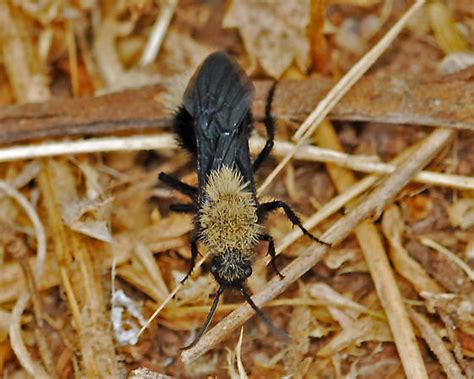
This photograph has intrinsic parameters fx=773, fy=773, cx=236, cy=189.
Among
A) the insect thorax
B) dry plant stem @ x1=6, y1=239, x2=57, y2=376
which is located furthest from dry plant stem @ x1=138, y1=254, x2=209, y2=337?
dry plant stem @ x1=6, y1=239, x2=57, y2=376

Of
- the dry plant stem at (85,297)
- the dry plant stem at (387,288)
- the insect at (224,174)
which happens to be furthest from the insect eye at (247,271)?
the dry plant stem at (85,297)

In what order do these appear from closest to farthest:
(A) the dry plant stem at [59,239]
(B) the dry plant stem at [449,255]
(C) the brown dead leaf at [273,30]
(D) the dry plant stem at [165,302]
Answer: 1. (D) the dry plant stem at [165,302]
2. (B) the dry plant stem at [449,255]
3. (A) the dry plant stem at [59,239]
4. (C) the brown dead leaf at [273,30]

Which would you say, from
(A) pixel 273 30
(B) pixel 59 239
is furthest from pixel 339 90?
(B) pixel 59 239

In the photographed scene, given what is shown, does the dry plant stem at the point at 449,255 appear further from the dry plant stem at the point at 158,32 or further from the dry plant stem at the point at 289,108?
the dry plant stem at the point at 158,32

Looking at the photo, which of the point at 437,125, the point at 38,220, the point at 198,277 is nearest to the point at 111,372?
the point at 198,277

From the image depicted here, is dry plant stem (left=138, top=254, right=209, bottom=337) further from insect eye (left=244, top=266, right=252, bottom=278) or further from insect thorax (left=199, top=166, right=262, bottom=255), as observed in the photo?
insect eye (left=244, top=266, right=252, bottom=278)

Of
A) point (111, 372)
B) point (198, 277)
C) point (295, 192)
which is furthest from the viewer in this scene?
point (295, 192)

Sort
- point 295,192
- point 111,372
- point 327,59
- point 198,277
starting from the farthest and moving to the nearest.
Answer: point 327,59 < point 295,192 < point 198,277 < point 111,372

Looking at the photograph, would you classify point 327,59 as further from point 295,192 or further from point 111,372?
point 111,372
